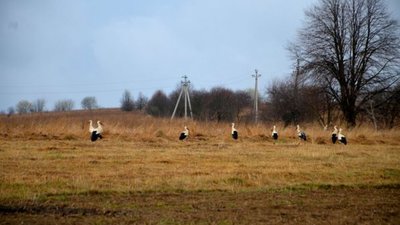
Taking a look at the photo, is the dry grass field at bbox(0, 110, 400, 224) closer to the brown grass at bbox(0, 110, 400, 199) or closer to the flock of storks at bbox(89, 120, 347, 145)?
the brown grass at bbox(0, 110, 400, 199)

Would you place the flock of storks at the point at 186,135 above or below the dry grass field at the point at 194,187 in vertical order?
above

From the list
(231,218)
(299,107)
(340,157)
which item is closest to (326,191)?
(231,218)

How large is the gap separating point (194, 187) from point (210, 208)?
2186 millimetres

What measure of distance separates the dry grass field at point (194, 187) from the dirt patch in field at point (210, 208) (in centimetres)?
2

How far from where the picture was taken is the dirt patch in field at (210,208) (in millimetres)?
7387

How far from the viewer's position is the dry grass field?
25.3 feet

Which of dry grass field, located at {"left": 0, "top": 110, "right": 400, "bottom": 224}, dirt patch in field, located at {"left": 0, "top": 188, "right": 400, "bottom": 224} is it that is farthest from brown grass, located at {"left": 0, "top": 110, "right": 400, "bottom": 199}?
dirt patch in field, located at {"left": 0, "top": 188, "right": 400, "bottom": 224}

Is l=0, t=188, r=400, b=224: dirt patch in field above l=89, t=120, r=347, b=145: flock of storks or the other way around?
the other way around

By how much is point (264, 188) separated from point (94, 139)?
1366cm

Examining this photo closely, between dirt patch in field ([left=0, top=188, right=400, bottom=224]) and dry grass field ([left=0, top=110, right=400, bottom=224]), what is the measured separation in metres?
0.02

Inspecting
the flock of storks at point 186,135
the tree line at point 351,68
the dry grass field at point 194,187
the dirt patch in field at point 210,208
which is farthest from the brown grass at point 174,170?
the tree line at point 351,68

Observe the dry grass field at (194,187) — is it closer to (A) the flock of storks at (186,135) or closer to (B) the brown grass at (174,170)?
(B) the brown grass at (174,170)

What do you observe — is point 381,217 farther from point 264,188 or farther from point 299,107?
point 299,107

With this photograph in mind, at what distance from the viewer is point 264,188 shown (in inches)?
423
